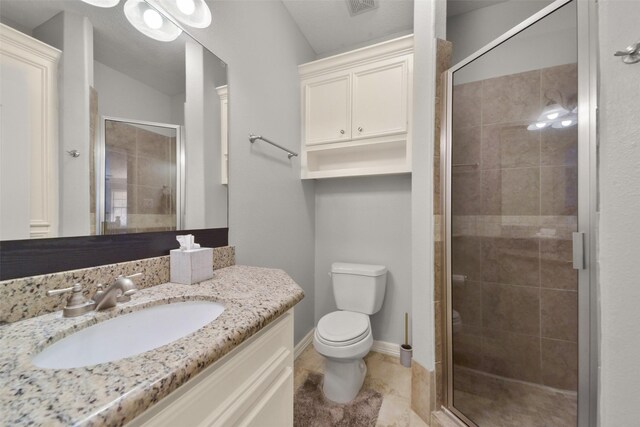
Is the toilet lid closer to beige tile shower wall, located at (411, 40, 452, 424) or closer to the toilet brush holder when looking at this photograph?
beige tile shower wall, located at (411, 40, 452, 424)

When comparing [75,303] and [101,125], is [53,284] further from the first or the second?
[101,125]

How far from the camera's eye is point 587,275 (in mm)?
882

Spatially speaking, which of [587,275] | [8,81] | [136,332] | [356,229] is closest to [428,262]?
[587,275]

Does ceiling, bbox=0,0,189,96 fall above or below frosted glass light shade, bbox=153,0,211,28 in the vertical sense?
below

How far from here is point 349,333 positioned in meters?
1.42

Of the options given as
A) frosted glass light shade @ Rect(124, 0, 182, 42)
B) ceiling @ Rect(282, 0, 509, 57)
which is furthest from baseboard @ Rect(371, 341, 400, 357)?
ceiling @ Rect(282, 0, 509, 57)

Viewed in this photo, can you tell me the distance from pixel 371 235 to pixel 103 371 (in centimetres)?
183

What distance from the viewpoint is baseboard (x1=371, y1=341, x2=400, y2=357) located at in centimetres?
193

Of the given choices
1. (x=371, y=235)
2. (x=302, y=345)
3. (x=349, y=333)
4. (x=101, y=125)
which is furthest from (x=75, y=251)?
(x=371, y=235)

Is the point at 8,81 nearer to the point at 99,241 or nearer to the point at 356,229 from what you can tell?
the point at 99,241

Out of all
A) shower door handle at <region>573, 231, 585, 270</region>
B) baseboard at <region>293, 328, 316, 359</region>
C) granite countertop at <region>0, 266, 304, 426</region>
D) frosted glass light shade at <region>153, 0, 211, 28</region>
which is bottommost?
baseboard at <region>293, 328, 316, 359</region>

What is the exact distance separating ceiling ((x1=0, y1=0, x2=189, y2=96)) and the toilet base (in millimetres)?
1643

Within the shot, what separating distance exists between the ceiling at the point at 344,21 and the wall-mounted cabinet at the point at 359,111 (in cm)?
27

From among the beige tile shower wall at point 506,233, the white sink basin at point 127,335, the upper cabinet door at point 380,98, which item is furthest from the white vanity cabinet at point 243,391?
the upper cabinet door at point 380,98
